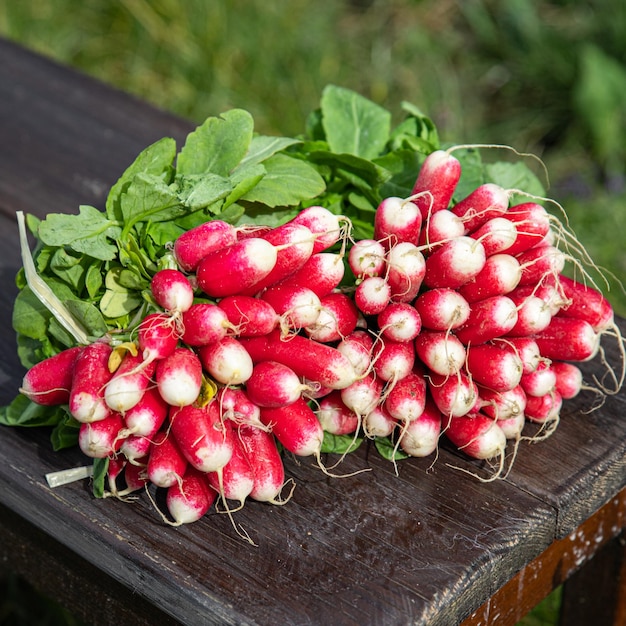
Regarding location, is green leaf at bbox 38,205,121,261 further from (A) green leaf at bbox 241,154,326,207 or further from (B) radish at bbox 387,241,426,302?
(B) radish at bbox 387,241,426,302

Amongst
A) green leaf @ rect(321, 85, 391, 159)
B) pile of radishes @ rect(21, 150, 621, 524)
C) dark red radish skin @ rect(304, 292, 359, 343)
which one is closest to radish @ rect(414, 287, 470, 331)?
pile of radishes @ rect(21, 150, 621, 524)

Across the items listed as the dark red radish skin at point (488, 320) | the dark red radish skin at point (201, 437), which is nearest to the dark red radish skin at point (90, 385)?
the dark red radish skin at point (201, 437)

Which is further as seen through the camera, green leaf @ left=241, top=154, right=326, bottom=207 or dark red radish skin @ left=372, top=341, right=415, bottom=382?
green leaf @ left=241, top=154, right=326, bottom=207

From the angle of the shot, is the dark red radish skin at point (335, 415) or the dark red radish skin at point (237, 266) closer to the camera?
the dark red radish skin at point (237, 266)

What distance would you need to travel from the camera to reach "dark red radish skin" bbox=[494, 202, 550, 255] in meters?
1.39

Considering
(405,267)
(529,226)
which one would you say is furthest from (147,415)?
(529,226)

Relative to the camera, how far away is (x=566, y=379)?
1.49 m

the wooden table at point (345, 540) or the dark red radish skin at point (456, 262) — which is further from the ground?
the dark red radish skin at point (456, 262)

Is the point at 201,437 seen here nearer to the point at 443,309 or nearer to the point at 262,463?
the point at 262,463

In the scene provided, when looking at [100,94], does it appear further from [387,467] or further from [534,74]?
[534,74]

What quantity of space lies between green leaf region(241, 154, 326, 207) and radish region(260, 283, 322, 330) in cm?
19

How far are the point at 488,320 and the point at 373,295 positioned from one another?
182mm

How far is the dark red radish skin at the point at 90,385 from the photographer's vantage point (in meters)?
1.23

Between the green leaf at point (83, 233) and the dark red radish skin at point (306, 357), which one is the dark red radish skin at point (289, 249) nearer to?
the dark red radish skin at point (306, 357)
